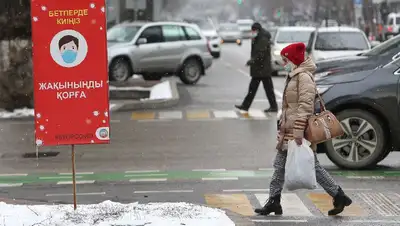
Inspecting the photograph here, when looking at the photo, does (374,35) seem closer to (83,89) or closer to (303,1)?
(303,1)

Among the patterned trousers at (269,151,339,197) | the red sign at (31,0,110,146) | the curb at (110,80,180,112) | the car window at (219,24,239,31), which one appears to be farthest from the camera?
the car window at (219,24,239,31)

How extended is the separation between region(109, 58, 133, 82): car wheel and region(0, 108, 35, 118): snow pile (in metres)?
7.62

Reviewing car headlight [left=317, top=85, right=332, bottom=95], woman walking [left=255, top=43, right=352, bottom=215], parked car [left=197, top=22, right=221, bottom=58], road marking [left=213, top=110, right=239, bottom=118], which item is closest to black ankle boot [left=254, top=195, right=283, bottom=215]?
woman walking [left=255, top=43, right=352, bottom=215]

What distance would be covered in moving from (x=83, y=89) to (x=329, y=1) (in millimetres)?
74989

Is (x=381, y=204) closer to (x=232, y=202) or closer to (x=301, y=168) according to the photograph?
(x=301, y=168)

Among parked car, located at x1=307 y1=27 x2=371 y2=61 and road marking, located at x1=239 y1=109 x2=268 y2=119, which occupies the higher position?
parked car, located at x1=307 y1=27 x2=371 y2=61

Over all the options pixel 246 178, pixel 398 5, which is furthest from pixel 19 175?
pixel 398 5

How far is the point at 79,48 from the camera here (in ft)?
26.5

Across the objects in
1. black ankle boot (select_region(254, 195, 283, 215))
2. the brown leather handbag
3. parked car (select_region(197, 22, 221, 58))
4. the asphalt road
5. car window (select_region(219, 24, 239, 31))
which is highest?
the brown leather handbag

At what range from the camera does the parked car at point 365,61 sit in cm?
1205

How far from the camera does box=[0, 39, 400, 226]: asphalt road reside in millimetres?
9688

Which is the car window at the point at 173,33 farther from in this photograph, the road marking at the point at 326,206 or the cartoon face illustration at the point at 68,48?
the cartoon face illustration at the point at 68,48

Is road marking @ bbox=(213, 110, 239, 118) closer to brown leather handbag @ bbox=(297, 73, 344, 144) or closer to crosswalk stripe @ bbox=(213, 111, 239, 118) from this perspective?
crosswalk stripe @ bbox=(213, 111, 239, 118)

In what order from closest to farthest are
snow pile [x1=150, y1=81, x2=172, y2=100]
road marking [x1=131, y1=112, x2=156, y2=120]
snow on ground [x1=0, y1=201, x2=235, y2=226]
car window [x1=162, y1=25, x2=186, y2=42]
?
snow on ground [x1=0, y1=201, x2=235, y2=226]
road marking [x1=131, y1=112, x2=156, y2=120]
snow pile [x1=150, y1=81, x2=172, y2=100]
car window [x1=162, y1=25, x2=186, y2=42]
